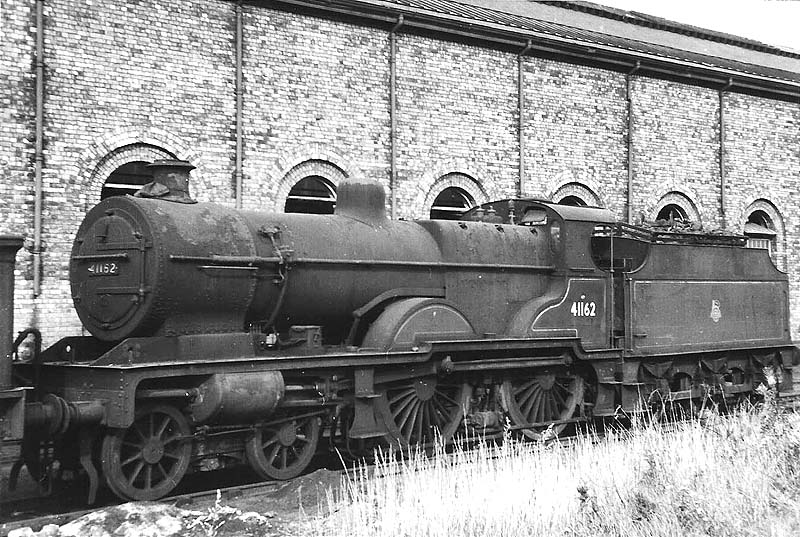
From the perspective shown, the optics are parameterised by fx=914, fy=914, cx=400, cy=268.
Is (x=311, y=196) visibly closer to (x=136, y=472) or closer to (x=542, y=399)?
(x=542, y=399)

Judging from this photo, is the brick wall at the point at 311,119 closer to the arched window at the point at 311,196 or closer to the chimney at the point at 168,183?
the arched window at the point at 311,196

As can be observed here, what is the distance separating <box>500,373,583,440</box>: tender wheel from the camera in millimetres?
10211

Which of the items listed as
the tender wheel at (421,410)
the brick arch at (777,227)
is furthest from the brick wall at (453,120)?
the brick arch at (777,227)

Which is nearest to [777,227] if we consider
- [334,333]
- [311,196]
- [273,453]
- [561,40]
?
[561,40]

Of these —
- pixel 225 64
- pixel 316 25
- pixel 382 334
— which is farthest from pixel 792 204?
pixel 382 334

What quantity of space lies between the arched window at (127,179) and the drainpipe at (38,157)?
986 mm

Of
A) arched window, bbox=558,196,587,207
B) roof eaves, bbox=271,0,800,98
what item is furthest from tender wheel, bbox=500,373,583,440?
arched window, bbox=558,196,587,207

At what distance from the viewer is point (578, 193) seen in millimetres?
Answer: 18172

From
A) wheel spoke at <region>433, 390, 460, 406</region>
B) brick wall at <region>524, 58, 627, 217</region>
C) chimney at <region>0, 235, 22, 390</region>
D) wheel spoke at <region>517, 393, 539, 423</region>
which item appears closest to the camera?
chimney at <region>0, 235, 22, 390</region>

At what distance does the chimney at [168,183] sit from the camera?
27.8 ft

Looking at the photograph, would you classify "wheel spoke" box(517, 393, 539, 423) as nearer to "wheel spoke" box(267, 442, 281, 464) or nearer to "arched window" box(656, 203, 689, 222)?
"wheel spoke" box(267, 442, 281, 464)

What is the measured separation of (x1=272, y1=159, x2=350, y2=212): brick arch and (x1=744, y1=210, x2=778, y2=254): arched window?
11032 mm

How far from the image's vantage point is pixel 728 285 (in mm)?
12875

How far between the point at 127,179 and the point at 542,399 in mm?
6633
